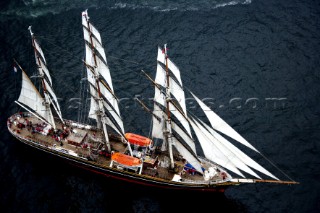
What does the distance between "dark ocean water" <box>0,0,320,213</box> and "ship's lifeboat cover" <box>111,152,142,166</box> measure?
514 centimetres

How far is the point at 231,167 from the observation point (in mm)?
50094

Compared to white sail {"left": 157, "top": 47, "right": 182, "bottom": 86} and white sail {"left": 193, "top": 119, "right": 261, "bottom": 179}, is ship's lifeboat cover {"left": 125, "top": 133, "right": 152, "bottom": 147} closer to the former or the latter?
white sail {"left": 193, "top": 119, "right": 261, "bottom": 179}

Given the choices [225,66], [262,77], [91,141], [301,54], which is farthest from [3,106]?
[301,54]

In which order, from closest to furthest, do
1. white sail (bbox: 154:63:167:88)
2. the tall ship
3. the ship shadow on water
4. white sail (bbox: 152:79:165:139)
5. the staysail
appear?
Answer: white sail (bbox: 154:63:167:88) → the tall ship → white sail (bbox: 152:79:165:139) → the ship shadow on water → the staysail

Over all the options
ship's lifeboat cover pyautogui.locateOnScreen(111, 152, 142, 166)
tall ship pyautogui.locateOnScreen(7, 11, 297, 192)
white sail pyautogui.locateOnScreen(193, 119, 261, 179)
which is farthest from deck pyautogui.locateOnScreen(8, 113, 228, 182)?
white sail pyautogui.locateOnScreen(193, 119, 261, 179)

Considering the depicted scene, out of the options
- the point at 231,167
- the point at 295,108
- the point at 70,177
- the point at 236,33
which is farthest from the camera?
the point at 236,33

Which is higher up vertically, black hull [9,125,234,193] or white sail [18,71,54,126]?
white sail [18,71,54,126]

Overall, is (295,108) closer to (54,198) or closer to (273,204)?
(273,204)

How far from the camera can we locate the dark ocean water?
54.7m

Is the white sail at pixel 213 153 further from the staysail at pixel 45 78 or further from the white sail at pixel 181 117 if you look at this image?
the staysail at pixel 45 78

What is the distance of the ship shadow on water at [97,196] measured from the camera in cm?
5366

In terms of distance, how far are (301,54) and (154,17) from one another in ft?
112

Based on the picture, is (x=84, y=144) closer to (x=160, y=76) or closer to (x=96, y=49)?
(x=96, y=49)

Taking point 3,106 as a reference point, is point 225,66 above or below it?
above
